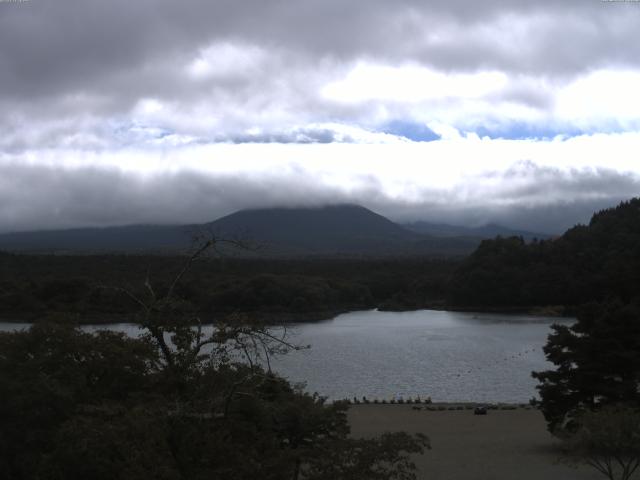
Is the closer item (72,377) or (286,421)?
(72,377)

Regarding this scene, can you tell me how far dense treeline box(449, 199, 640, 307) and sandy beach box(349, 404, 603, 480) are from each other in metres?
40.6

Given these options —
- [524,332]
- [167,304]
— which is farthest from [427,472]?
[524,332]

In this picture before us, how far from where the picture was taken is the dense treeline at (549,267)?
62.4 m

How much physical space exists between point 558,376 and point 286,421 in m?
7.17

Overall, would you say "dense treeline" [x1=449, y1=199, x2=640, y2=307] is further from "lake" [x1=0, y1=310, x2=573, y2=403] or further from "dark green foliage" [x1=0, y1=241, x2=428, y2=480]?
"dark green foliage" [x1=0, y1=241, x2=428, y2=480]

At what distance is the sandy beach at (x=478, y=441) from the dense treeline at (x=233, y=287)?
717 inches

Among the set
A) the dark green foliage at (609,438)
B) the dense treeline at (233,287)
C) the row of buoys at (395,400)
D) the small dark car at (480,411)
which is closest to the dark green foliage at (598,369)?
the dark green foliage at (609,438)

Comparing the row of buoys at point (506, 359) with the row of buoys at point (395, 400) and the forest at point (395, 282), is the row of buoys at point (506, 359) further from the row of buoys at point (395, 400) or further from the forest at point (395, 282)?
the forest at point (395, 282)

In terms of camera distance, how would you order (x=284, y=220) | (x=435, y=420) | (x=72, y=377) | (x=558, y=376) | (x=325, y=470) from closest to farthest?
(x=325, y=470)
(x=72, y=377)
(x=558, y=376)
(x=435, y=420)
(x=284, y=220)

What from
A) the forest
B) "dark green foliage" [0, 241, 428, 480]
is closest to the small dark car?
"dark green foliage" [0, 241, 428, 480]

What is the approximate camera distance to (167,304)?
24.5 feet

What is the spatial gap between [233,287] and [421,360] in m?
25.6

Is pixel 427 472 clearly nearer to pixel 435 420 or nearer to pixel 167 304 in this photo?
pixel 435 420

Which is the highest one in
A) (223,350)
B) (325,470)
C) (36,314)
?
(223,350)
